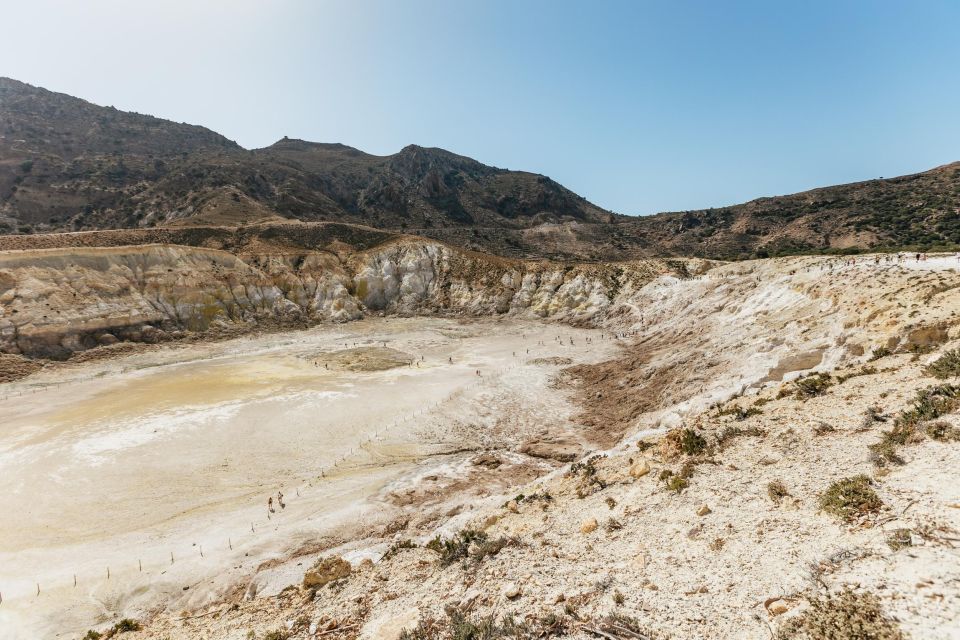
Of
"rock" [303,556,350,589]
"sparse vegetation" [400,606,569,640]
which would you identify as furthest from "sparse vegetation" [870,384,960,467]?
"rock" [303,556,350,589]

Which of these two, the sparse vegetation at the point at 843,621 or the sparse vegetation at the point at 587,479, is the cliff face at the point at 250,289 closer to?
the sparse vegetation at the point at 587,479

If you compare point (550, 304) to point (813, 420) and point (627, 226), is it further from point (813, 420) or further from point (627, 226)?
point (627, 226)

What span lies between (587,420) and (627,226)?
330 ft

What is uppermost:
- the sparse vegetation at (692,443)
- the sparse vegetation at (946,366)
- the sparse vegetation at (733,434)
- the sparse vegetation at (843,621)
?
the sparse vegetation at (946,366)

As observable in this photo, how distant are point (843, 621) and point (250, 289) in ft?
197

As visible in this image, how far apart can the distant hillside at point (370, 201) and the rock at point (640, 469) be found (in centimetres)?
5499

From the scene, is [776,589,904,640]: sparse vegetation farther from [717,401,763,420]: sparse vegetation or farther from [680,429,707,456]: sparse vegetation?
[717,401,763,420]: sparse vegetation

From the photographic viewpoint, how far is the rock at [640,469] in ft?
36.0

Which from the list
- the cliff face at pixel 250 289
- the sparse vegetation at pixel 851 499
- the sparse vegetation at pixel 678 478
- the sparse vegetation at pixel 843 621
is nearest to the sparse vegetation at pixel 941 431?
the sparse vegetation at pixel 851 499

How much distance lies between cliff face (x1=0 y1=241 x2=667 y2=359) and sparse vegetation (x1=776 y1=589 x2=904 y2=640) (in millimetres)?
48342

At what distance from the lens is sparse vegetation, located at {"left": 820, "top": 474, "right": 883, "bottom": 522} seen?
6574 mm

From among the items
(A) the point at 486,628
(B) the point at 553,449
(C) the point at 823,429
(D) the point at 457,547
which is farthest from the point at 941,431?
(B) the point at 553,449

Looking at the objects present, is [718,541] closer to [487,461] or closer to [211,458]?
[487,461]

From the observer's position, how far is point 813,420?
11.1 metres
